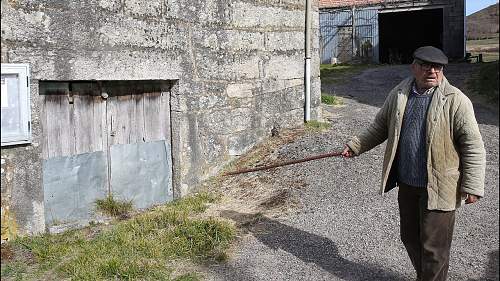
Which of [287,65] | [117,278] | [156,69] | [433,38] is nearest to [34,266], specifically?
[117,278]

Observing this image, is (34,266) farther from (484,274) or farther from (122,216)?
(484,274)

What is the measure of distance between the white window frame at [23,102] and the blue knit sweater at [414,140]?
3.44 meters

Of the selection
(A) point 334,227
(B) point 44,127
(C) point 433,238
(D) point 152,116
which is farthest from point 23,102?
(C) point 433,238

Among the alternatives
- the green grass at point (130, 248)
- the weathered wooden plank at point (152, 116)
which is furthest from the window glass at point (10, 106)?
the weathered wooden plank at point (152, 116)

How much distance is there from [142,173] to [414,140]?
12.3ft

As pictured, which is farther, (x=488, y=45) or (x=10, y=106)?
(x=10, y=106)

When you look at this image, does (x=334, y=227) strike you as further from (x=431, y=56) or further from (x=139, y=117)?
(x=139, y=117)

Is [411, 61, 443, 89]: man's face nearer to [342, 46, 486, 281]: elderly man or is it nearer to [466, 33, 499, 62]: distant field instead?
[342, 46, 486, 281]: elderly man

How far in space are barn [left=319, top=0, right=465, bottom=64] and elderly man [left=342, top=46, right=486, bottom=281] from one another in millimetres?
19406

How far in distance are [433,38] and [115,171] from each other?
849 inches

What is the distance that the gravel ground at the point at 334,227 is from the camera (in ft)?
15.4

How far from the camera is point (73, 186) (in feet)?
19.5

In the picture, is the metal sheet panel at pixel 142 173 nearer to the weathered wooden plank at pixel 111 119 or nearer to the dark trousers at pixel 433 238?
the weathered wooden plank at pixel 111 119

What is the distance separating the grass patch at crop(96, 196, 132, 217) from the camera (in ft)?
20.4
